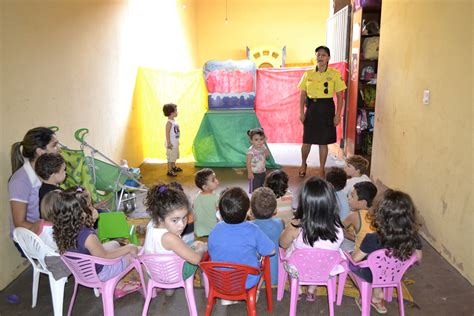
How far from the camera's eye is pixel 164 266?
2.15 m

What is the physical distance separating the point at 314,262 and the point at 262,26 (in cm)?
1039

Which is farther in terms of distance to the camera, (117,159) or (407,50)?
(117,159)

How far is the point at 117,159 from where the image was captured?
5.18 meters

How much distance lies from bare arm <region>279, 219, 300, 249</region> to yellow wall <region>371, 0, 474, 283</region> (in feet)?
4.63

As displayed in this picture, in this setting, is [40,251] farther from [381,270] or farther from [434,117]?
[434,117]

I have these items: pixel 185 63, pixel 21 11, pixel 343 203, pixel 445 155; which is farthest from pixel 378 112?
pixel 185 63

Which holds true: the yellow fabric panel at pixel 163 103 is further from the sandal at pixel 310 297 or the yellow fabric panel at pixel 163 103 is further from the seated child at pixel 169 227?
the sandal at pixel 310 297

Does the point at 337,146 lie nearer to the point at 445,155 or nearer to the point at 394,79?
the point at 394,79

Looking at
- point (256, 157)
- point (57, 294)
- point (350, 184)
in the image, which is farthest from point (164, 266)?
point (256, 157)

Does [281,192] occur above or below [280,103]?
below

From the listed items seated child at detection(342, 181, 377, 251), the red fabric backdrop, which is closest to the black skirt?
the red fabric backdrop

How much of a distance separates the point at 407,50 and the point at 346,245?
7.75 feet

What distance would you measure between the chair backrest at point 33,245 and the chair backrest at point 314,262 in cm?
137

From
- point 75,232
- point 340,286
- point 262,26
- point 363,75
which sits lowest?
Answer: point 340,286
